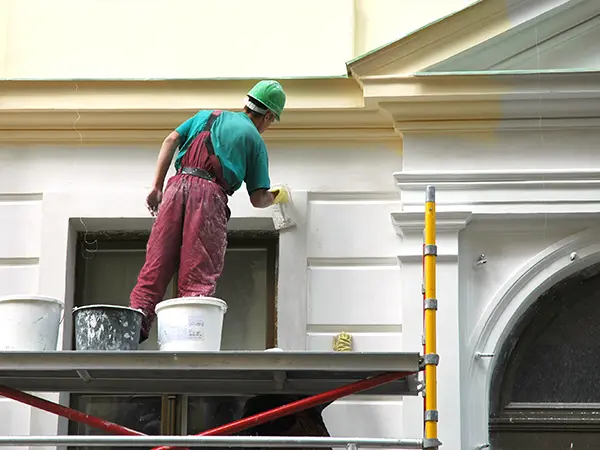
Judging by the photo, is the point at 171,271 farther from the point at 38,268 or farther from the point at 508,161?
the point at 508,161

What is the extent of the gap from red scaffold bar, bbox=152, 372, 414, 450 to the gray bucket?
57cm

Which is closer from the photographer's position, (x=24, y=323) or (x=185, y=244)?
(x=24, y=323)

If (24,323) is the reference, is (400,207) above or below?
above

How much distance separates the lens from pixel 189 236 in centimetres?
887

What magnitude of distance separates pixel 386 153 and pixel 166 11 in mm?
1698

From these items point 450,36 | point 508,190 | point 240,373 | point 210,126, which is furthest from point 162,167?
point 508,190

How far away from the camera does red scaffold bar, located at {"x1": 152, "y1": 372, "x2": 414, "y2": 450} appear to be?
8.01 m

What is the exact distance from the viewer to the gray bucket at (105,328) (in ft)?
27.1

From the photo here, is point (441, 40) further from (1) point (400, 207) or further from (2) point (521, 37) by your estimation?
(1) point (400, 207)

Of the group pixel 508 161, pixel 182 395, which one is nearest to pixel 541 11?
pixel 508 161

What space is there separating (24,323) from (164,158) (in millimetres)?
1345

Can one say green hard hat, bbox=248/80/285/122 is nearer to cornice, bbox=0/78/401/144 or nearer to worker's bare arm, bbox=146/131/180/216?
worker's bare arm, bbox=146/131/180/216

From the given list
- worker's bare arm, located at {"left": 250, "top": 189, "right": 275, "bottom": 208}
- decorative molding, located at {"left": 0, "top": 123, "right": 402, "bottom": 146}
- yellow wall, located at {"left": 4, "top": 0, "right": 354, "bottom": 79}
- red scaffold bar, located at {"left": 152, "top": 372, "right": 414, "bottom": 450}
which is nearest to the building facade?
decorative molding, located at {"left": 0, "top": 123, "right": 402, "bottom": 146}

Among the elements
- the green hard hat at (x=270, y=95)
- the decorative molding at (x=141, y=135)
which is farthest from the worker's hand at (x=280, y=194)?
the green hard hat at (x=270, y=95)
